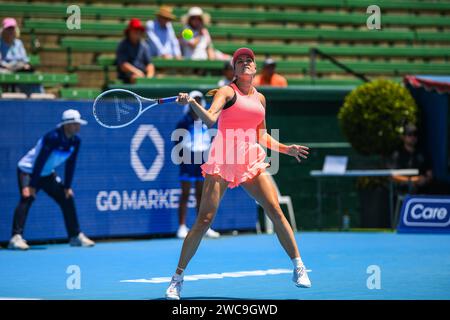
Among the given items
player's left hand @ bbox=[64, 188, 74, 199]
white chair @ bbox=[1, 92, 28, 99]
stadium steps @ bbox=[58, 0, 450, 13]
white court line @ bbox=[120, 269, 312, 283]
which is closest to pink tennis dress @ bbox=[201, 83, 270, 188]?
white court line @ bbox=[120, 269, 312, 283]

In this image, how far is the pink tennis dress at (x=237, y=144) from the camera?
8.90 meters

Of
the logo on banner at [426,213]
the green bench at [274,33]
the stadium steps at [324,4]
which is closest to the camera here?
the logo on banner at [426,213]

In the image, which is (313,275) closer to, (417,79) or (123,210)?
(123,210)

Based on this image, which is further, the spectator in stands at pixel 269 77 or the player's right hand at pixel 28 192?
the spectator in stands at pixel 269 77

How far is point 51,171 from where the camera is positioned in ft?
46.3

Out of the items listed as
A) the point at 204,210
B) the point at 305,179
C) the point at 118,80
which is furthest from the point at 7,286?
the point at 305,179

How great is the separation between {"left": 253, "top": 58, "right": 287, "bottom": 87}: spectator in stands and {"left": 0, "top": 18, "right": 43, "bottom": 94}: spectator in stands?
13.2ft

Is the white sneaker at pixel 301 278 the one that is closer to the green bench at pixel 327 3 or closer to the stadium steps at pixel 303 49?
the stadium steps at pixel 303 49

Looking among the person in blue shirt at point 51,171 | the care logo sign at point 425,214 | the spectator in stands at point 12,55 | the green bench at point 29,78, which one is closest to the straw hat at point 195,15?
the green bench at point 29,78

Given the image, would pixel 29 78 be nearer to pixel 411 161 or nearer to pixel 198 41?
pixel 198 41

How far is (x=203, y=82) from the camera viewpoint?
57.0 feet

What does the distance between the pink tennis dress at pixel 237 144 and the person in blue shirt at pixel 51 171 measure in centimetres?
533

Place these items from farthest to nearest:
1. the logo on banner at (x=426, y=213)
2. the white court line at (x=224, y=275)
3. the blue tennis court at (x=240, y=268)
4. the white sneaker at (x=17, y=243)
Result: the logo on banner at (x=426, y=213) < the white sneaker at (x=17, y=243) < the white court line at (x=224, y=275) < the blue tennis court at (x=240, y=268)

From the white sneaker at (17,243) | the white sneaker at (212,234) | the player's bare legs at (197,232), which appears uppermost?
the player's bare legs at (197,232)
